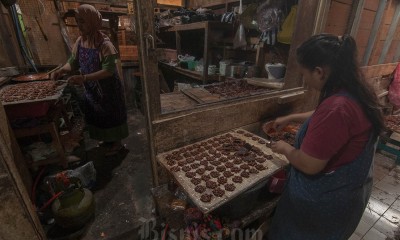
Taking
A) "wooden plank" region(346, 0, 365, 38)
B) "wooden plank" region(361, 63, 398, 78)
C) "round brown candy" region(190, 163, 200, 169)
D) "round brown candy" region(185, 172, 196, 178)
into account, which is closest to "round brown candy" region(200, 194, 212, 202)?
"round brown candy" region(185, 172, 196, 178)

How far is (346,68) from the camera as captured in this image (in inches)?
54.9

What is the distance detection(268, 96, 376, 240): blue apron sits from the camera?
1.58m

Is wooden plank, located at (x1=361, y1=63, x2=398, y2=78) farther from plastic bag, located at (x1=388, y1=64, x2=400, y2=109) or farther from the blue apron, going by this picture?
the blue apron

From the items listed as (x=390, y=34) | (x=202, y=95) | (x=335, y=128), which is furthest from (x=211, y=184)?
(x=390, y=34)

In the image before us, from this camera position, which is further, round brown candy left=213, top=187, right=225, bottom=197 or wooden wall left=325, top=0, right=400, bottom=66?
wooden wall left=325, top=0, right=400, bottom=66

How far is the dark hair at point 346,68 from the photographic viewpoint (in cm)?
138

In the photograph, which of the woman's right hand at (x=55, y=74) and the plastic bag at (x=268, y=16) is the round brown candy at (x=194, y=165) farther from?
the woman's right hand at (x=55, y=74)

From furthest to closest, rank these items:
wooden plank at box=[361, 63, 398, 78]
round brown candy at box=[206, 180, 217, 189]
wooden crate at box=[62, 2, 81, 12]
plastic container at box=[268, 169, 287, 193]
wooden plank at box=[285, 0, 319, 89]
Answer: wooden crate at box=[62, 2, 81, 12], wooden plank at box=[361, 63, 398, 78], wooden plank at box=[285, 0, 319, 89], plastic container at box=[268, 169, 287, 193], round brown candy at box=[206, 180, 217, 189]

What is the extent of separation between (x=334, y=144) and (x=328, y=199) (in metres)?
0.59

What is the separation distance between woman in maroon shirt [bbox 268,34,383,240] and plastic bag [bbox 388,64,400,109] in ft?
18.8

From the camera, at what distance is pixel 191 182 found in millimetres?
1833

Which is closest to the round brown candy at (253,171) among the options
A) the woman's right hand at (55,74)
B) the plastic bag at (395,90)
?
the woman's right hand at (55,74)

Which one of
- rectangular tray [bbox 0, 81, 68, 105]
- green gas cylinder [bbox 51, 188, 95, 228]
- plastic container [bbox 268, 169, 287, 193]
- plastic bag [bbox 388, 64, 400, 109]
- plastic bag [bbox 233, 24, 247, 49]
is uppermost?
plastic bag [bbox 233, 24, 247, 49]

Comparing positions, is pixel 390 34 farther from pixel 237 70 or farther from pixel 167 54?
pixel 167 54
